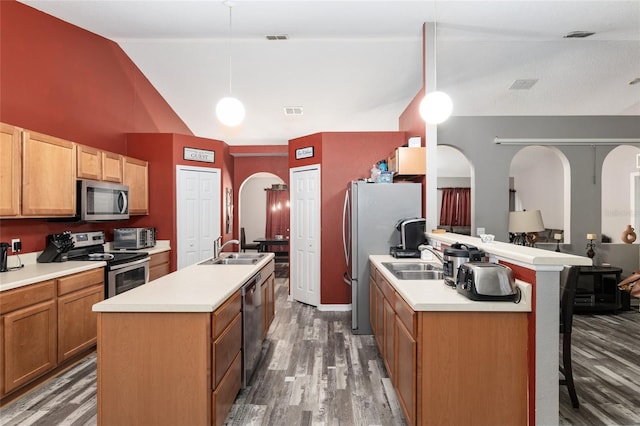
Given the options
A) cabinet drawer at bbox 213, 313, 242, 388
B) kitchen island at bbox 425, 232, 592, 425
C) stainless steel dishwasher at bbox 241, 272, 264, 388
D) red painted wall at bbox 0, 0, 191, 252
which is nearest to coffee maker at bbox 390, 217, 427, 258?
stainless steel dishwasher at bbox 241, 272, 264, 388

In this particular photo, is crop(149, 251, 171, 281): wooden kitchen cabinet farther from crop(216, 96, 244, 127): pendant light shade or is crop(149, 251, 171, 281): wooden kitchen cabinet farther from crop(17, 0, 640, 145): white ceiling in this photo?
crop(17, 0, 640, 145): white ceiling

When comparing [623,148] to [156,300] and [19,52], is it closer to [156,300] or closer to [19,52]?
[156,300]

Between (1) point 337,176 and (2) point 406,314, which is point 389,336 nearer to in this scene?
(2) point 406,314

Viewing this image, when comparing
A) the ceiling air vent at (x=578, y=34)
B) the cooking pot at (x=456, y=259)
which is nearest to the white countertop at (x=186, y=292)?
the cooking pot at (x=456, y=259)

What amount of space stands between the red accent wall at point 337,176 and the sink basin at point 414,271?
1.61 metres

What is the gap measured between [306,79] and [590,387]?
4.55 metres

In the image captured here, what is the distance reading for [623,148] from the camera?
5.88 m

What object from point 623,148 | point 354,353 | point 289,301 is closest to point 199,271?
point 354,353

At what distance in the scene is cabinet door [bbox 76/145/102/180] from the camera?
3352 mm

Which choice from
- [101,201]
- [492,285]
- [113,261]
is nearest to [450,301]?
[492,285]

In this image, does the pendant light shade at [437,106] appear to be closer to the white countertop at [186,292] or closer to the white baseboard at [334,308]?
the white countertop at [186,292]

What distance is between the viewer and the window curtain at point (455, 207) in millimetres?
10195

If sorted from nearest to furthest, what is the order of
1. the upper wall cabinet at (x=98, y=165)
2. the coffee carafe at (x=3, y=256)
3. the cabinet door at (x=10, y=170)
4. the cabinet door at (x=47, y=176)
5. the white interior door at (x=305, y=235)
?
the cabinet door at (x=10, y=170), the coffee carafe at (x=3, y=256), the cabinet door at (x=47, y=176), the upper wall cabinet at (x=98, y=165), the white interior door at (x=305, y=235)

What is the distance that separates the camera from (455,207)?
404 inches
